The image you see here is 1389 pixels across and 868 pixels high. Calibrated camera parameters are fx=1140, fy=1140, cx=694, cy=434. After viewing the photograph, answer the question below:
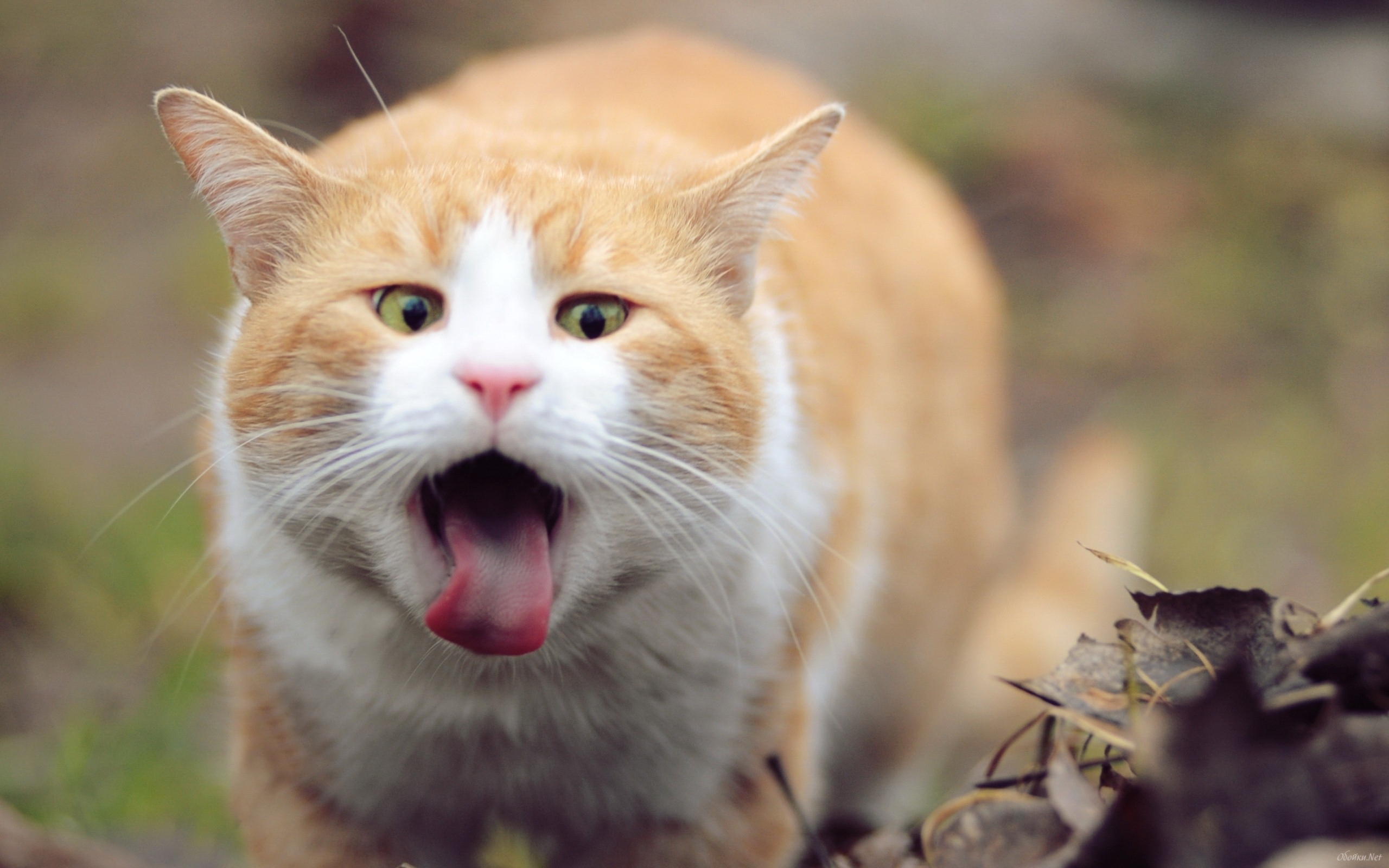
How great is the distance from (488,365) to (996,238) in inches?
183

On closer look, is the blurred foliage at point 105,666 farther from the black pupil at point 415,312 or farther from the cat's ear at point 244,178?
the black pupil at point 415,312

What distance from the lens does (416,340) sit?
1420mm

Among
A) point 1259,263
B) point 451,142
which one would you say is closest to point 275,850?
point 451,142

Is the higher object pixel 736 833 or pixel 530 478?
pixel 530 478

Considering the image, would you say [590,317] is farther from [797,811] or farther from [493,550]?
[797,811]

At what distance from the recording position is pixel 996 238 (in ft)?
18.2

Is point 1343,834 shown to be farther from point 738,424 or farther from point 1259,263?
point 1259,263

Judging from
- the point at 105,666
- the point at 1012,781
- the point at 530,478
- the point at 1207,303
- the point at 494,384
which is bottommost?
the point at 105,666

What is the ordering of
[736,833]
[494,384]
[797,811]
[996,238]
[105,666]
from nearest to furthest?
[494,384] → [797,811] → [736,833] → [105,666] → [996,238]

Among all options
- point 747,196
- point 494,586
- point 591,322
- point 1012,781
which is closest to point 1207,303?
point 747,196

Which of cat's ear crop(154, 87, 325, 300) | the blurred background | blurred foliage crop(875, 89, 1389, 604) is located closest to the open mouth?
cat's ear crop(154, 87, 325, 300)

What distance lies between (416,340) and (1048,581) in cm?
281

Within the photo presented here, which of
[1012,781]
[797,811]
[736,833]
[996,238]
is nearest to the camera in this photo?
[1012,781]

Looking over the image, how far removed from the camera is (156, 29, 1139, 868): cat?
1414 millimetres
